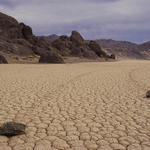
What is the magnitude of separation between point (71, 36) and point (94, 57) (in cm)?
1000

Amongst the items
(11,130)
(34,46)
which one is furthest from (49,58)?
(11,130)

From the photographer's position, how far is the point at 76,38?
4781 cm

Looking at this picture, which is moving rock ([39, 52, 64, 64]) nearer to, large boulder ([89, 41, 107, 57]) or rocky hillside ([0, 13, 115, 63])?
rocky hillside ([0, 13, 115, 63])

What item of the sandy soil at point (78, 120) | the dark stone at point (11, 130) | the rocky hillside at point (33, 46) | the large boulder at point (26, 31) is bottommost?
the sandy soil at point (78, 120)

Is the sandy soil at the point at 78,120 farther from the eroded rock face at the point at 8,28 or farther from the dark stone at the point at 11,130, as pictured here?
the eroded rock face at the point at 8,28

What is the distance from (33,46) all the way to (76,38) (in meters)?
16.1

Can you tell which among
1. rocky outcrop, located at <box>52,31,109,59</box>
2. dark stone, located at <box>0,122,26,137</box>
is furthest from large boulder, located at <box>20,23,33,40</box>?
dark stone, located at <box>0,122,26,137</box>

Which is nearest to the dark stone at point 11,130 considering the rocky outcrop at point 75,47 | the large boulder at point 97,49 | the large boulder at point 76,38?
the rocky outcrop at point 75,47

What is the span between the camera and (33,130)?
10.6 feet

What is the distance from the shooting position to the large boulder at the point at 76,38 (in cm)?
4717

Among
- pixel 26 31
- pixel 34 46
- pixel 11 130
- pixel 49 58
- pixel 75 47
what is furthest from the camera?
pixel 75 47

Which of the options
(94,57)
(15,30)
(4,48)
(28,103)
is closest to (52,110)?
(28,103)

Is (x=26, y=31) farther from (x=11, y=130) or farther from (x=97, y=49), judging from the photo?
(x=11, y=130)

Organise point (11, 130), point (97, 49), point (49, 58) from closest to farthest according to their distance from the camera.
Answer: point (11, 130) → point (49, 58) → point (97, 49)
